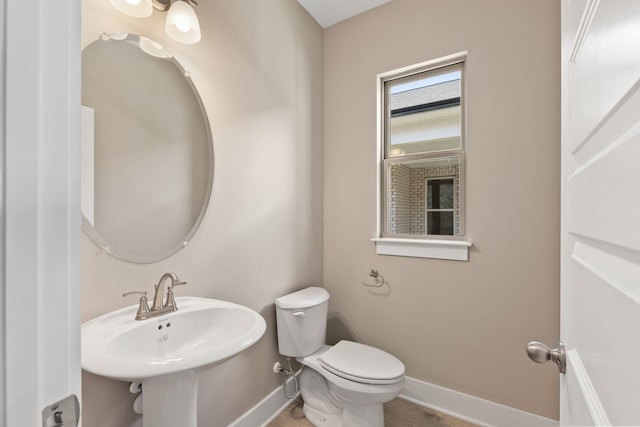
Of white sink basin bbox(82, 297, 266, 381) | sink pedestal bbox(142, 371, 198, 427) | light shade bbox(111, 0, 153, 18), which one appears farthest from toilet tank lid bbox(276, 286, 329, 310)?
light shade bbox(111, 0, 153, 18)

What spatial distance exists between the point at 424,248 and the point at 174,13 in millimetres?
1740

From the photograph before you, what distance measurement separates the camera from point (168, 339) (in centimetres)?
107

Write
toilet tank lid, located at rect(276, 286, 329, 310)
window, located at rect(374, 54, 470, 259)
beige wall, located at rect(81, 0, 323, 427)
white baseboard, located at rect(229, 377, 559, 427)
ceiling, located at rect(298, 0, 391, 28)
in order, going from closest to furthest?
beige wall, located at rect(81, 0, 323, 427) → white baseboard, located at rect(229, 377, 559, 427) → toilet tank lid, located at rect(276, 286, 329, 310) → window, located at rect(374, 54, 470, 259) → ceiling, located at rect(298, 0, 391, 28)

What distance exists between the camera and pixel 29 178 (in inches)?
12.7

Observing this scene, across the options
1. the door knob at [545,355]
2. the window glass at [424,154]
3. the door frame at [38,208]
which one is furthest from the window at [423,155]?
the door frame at [38,208]

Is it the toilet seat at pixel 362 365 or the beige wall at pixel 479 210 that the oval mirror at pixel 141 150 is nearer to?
the toilet seat at pixel 362 365

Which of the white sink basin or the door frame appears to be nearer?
the door frame

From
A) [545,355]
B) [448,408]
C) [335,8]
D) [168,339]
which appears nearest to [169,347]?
[168,339]

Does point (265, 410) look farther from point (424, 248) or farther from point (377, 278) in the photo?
point (424, 248)

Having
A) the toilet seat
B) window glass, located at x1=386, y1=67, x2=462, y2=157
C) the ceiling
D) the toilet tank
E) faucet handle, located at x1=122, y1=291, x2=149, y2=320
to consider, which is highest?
the ceiling

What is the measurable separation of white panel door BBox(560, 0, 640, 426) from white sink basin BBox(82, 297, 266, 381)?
82 centimetres

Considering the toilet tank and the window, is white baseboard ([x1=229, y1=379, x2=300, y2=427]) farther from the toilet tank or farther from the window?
the window

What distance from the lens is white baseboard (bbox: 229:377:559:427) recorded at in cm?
155

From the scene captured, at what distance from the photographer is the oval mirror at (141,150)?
1004 mm
